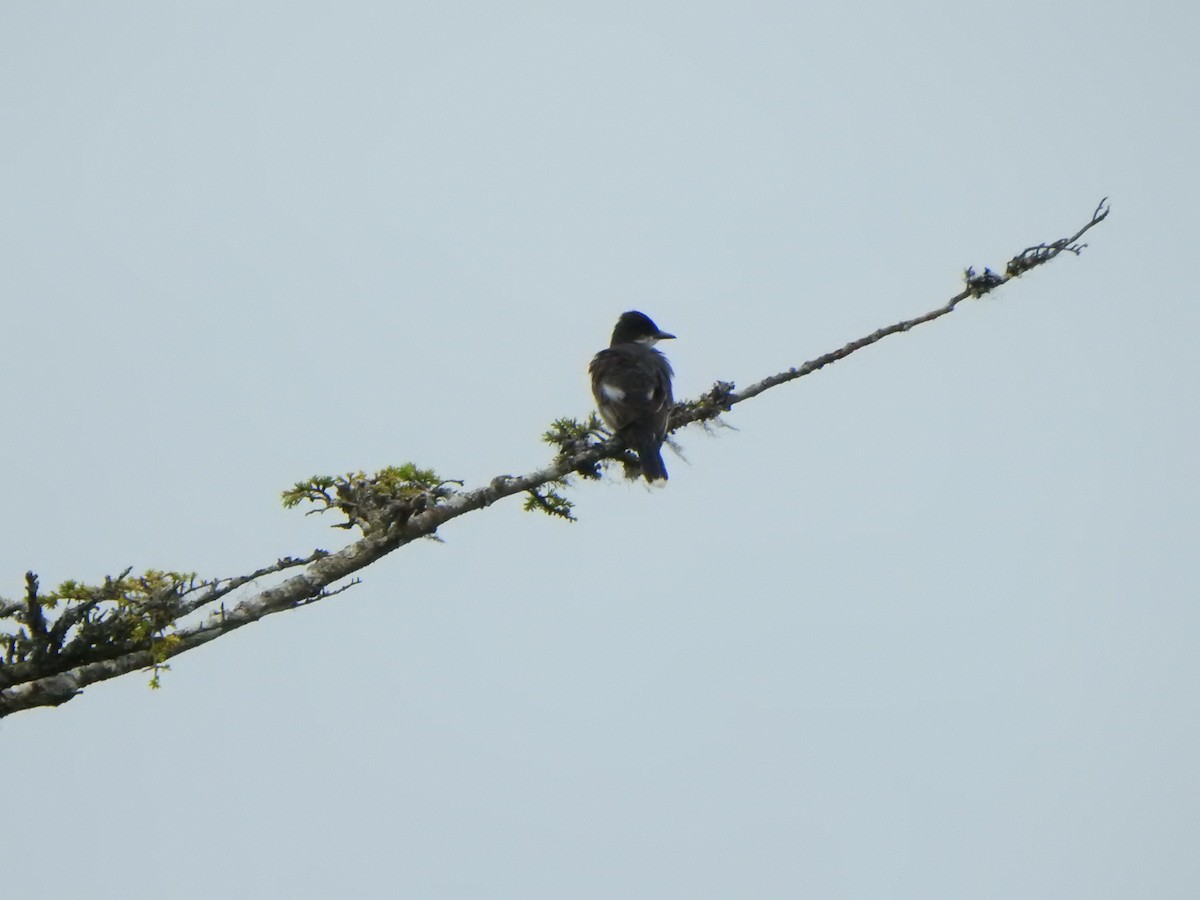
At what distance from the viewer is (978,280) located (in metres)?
5.99

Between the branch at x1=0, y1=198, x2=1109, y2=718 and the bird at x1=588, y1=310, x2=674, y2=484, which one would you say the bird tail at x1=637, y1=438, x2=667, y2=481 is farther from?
the branch at x1=0, y1=198, x2=1109, y2=718

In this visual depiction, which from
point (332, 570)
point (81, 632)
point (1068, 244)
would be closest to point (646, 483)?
point (1068, 244)

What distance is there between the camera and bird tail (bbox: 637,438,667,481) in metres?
8.53

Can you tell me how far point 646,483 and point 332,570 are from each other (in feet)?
13.4

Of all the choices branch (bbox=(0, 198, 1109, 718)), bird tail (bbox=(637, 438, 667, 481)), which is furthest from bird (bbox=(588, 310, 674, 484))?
branch (bbox=(0, 198, 1109, 718))

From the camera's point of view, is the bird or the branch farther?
the bird

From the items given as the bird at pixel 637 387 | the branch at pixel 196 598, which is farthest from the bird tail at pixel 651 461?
the branch at pixel 196 598

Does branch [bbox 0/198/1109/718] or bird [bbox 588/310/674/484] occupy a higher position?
bird [bbox 588/310/674/484]

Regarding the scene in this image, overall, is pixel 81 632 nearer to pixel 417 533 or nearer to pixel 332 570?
pixel 332 570

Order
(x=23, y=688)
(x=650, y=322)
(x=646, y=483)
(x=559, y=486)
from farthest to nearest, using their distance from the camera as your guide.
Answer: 1. (x=650, y=322)
2. (x=646, y=483)
3. (x=559, y=486)
4. (x=23, y=688)

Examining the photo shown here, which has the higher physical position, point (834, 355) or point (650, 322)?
point (650, 322)

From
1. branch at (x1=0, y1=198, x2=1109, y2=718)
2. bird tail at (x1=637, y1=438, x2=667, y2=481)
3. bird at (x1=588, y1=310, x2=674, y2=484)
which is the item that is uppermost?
bird at (x1=588, y1=310, x2=674, y2=484)

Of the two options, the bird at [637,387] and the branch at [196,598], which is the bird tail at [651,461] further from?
the branch at [196,598]

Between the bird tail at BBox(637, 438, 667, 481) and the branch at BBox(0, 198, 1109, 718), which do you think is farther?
the bird tail at BBox(637, 438, 667, 481)
